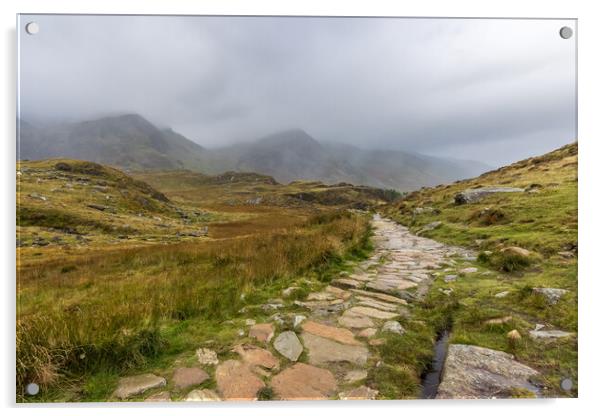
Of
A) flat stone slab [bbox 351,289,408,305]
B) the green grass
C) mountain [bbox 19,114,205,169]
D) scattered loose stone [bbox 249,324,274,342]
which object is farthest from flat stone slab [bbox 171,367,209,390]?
mountain [bbox 19,114,205,169]

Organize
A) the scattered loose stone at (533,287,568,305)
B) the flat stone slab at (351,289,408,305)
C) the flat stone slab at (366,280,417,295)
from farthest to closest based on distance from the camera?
the flat stone slab at (366,280,417,295) < the flat stone slab at (351,289,408,305) < the scattered loose stone at (533,287,568,305)

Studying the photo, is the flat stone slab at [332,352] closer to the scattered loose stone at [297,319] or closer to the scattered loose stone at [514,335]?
the scattered loose stone at [297,319]

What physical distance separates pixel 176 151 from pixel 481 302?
17.0ft

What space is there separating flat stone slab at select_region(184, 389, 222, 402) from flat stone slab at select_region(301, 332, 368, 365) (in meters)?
1.00

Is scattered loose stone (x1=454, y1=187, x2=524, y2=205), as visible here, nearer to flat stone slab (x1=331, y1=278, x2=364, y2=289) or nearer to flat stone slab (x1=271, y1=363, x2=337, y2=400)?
flat stone slab (x1=331, y1=278, x2=364, y2=289)

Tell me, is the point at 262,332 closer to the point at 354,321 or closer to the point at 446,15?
the point at 354,321

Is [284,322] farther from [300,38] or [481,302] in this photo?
[300,38]

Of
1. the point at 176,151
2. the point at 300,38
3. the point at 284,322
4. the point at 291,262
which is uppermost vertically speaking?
the point at 300,38

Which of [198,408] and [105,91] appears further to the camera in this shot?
[105,91]

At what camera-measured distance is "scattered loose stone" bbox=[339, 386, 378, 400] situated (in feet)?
9.71

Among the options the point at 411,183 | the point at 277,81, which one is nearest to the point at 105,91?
the point at 277,81

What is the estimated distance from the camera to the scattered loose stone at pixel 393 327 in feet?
11.8

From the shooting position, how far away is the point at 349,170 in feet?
18.2
